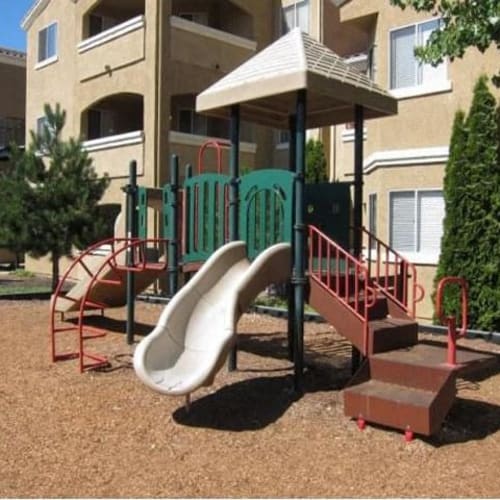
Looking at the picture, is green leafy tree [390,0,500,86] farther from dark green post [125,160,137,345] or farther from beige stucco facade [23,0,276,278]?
beige stucco facade [23,0,276,278]

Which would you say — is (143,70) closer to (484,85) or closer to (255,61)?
(484,85)

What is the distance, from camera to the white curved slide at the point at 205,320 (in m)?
6.67

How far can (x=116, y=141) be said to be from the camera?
20391 mm

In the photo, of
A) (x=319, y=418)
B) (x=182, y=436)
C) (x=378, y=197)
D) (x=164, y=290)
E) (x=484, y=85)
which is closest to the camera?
(x=182, y=436)

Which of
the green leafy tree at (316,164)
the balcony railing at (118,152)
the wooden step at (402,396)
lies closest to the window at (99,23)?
the balcony railing at (118,152)

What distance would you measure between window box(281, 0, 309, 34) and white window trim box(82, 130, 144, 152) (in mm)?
5729

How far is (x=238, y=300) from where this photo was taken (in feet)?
24.1

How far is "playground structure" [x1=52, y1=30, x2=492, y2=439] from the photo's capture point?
261 inches

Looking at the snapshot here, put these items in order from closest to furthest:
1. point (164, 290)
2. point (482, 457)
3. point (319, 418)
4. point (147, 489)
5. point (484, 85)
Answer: point (147, 489) → point (482, 457) → point (319, 418) → point (484, 85) → point (164, 290)

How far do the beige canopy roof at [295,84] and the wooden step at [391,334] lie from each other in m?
2.57

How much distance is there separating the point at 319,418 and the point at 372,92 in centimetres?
391

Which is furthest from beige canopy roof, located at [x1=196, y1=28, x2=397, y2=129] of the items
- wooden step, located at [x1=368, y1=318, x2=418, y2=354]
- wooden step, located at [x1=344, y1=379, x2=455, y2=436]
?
wooden step, located at [x1=344, y1=379, x2=455, y2=436]

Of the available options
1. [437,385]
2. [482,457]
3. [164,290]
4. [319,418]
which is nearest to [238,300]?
[319,418]

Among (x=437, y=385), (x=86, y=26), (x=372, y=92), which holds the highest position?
(x=86, y=26)
